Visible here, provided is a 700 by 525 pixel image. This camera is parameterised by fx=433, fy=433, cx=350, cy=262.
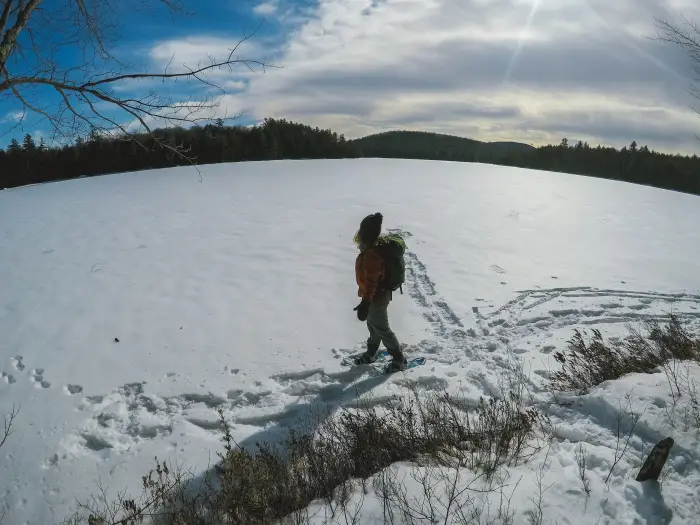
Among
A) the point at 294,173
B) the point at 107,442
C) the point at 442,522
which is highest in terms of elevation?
the point at 294,173

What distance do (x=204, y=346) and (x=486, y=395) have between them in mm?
Result: 4207

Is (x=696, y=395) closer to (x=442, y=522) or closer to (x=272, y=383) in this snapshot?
(x=442, y=522)

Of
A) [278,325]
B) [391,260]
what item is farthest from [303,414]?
[278,325]

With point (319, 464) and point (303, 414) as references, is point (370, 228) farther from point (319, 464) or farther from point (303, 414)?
point (319, 464)

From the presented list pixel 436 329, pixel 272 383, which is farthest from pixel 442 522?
pixel 436 329

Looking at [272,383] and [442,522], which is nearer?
[442,522]

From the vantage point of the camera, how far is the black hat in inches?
203

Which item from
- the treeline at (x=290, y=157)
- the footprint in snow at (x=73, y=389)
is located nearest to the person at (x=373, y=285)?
the footprint in snow at (x=73, y=389)

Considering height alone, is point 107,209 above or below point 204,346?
above

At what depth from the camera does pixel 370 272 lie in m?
5.30

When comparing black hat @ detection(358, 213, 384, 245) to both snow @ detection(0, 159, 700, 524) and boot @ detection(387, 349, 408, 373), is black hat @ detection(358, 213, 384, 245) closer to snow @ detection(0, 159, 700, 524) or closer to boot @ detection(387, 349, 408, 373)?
boot @ detection(387, 349, 408, 373)

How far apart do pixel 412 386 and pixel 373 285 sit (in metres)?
1.31

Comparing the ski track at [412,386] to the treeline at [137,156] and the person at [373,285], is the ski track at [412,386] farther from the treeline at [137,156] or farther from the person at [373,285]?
the treeline at [137,156]

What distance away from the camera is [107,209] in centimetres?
1700
